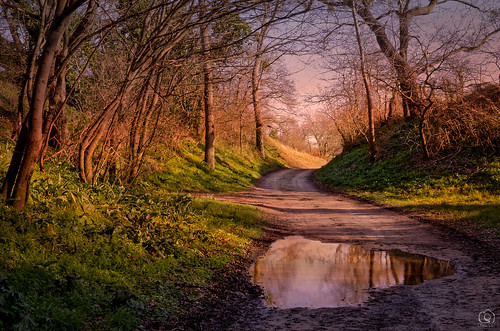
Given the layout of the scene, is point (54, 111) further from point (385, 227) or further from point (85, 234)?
point (385, 227)

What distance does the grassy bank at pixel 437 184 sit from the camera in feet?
35.9

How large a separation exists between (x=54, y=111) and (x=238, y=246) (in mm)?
4410

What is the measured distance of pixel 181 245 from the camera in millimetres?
7254

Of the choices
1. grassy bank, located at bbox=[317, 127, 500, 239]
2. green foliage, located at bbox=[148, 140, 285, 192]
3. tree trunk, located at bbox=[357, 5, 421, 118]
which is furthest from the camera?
tree trunk, located at bbox=[357, 5, 421, 118]

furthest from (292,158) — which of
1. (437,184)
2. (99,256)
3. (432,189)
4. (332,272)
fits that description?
(99,256)

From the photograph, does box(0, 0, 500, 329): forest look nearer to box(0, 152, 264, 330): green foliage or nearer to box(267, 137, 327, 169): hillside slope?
box(0, 152, 264, 330): green foliage

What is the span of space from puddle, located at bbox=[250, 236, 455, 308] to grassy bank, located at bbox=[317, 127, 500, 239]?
293 cm

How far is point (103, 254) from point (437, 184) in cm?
1373

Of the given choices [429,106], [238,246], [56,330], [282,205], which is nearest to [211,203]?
[238,246]

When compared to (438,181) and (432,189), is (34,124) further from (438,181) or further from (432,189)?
(438,181)

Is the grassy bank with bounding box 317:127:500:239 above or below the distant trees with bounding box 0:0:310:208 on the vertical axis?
below

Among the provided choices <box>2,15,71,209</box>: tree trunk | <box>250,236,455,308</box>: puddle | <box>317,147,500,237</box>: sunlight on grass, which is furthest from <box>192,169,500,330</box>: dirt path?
<box>2,15,71,209</box>: tree trunk

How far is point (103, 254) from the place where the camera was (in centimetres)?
563

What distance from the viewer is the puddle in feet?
18.2
